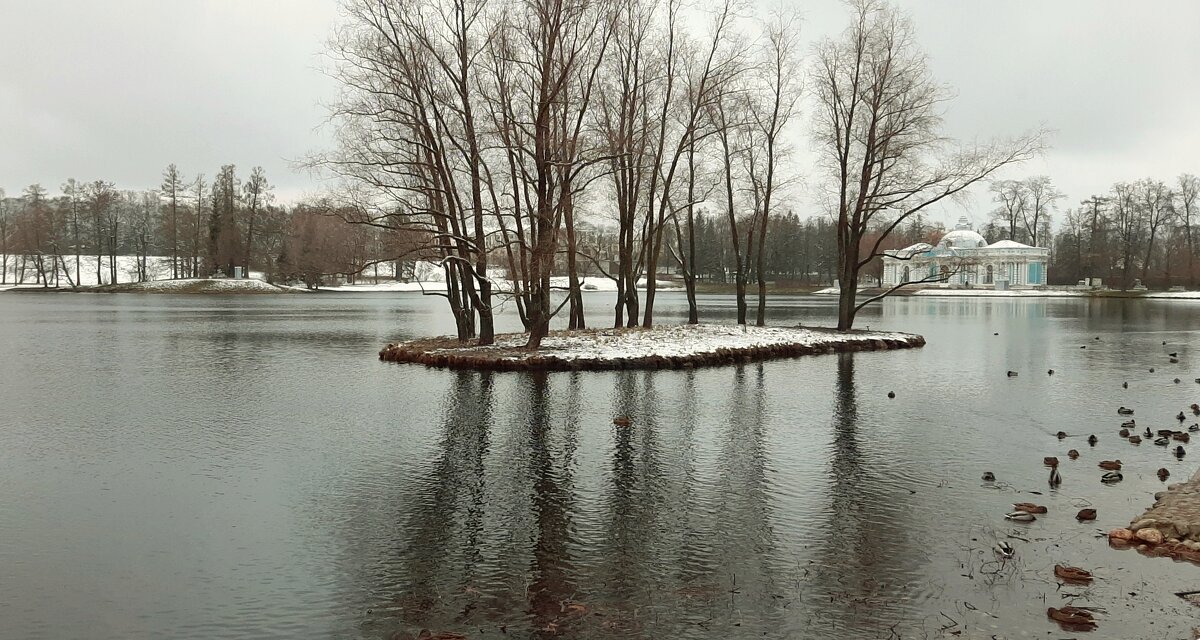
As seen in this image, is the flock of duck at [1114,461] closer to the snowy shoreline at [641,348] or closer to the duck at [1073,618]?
the duck at [1073,618]

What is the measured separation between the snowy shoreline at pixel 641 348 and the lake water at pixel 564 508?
8.64 ft

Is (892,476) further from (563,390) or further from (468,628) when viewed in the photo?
(563,390)

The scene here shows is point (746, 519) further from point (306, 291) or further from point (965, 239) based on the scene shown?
point (965, 239)

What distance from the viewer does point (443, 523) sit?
30.5ft

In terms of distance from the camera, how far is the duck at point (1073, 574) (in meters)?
7.52

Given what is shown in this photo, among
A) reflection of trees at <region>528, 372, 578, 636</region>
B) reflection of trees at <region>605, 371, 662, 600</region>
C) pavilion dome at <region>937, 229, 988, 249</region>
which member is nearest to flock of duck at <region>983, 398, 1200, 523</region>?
reflection of trees at <region>605, 371, 662, 600</region>

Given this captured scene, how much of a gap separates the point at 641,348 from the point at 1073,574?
62.1ft

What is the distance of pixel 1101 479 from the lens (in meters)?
11.3

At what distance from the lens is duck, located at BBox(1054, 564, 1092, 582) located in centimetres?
752

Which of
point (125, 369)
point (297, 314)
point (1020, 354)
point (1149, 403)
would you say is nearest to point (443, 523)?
point (1149, 403)

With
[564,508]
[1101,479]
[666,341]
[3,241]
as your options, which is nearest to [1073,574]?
[1101,479]

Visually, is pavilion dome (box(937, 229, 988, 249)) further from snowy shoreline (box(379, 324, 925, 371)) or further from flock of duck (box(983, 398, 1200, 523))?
flock of duck (box(983, 398, 1200, 523))

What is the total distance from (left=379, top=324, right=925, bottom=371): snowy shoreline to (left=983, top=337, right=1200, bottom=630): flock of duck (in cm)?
1223

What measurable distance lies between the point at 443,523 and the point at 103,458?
22.8 feet
